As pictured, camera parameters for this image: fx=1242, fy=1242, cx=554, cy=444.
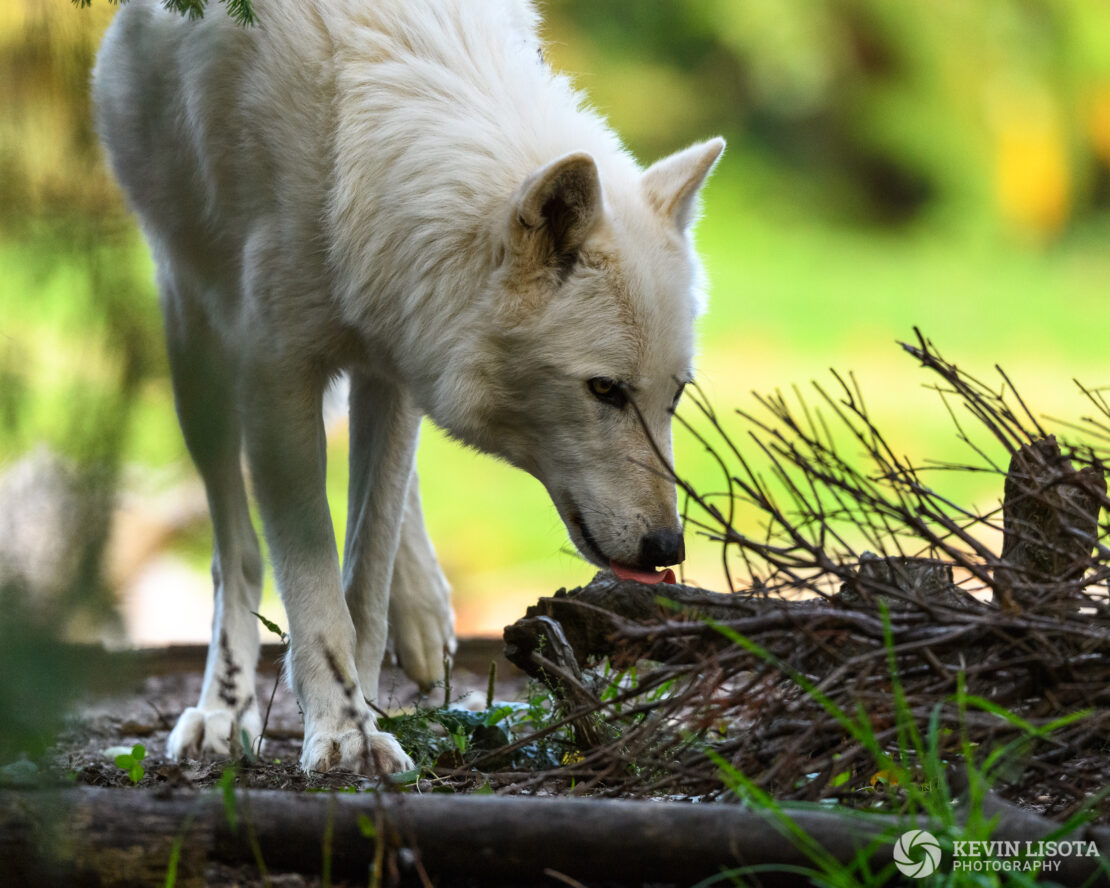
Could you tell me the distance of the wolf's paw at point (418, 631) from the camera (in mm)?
4215

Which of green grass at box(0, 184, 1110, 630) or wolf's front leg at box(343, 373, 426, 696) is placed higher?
green grass at box(0, 184, 1110, 630)

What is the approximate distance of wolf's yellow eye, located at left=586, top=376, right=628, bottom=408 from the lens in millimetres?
2900

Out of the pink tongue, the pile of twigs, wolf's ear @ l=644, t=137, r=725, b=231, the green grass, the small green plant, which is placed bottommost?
the small green plant

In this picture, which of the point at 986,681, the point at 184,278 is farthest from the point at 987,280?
the point at 986,681

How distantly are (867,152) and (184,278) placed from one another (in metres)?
9.57

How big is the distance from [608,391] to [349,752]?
41.4 inches

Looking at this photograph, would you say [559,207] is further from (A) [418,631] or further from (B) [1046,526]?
(A) [418,631]

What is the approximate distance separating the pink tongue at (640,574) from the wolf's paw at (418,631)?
144cm

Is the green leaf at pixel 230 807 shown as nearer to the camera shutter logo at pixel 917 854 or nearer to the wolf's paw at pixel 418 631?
the camera shutter logo at pixel 917 854

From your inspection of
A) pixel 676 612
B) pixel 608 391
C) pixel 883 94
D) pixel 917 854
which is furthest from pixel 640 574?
pixel 883 94

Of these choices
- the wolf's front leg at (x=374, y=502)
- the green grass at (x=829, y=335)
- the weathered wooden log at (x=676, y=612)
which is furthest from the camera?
the green grass at (x=829, y=335)

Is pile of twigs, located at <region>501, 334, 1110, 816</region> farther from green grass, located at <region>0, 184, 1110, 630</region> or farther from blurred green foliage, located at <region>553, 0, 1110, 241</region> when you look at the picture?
blurred green foliage, located at <region>553, 0, 1110, 241</region>

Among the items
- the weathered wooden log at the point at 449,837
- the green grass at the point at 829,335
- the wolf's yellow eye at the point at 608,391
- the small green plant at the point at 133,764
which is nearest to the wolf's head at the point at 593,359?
the wolf's yellow eye at the point at 608,391

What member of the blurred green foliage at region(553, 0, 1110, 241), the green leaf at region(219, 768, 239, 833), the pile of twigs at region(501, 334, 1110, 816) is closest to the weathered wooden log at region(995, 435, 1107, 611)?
the pile of twigs at region(501, 334, 1110, 816)
